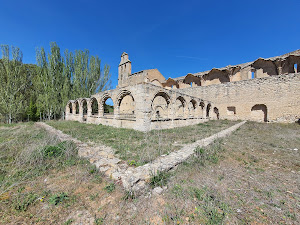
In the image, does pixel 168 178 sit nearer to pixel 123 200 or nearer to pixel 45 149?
pixel 123 200

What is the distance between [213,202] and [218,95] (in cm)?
1829

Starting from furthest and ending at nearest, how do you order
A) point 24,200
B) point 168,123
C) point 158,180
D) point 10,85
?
Answer: point 10,85, point 168,123, point 158,180, point 24,200

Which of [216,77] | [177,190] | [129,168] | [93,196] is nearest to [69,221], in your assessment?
[93,196]

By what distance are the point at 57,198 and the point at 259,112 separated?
19.8 metres

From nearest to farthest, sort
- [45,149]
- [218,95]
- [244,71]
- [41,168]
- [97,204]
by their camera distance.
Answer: [97,204] → [41,168] → [45,149] → [218,95] → [244,71]

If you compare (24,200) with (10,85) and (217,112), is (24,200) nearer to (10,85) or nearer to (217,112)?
(10,85)

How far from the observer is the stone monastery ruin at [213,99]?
27.1 ft

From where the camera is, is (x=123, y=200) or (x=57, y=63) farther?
(x=57, y=63)

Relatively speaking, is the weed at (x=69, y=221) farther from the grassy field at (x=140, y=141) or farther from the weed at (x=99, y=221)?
the grassy field at (x=140, y=141)

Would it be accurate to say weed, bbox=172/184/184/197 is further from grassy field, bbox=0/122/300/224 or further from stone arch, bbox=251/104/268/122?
stone arch, bbox=251/104/268/122

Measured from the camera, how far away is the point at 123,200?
188 centimetres

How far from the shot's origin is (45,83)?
15797 mm

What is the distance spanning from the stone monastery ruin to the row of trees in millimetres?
2195

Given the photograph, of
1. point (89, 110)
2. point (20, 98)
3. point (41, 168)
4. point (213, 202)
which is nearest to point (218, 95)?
point (89, 110)
